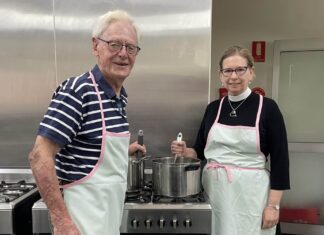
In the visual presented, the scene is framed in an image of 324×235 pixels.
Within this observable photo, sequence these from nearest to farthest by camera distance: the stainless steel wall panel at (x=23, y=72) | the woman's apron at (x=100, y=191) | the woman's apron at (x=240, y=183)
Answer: the woman's apron at (x=100, y=191)
the woman's apron at (x=240, y=183)
the stainless steel wall panel at (x=23, y=72)

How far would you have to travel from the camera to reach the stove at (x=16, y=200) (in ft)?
3.13

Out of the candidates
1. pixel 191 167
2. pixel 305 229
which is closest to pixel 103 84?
pixel 191 167

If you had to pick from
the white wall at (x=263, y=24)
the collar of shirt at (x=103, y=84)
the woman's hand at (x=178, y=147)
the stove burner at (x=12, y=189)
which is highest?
the white wall at (x=263, y=24)

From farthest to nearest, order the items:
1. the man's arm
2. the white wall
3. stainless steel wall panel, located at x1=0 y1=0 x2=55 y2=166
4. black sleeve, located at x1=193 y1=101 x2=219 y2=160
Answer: the white wall < stainless steel wall panel, located at x1=0 y1=0 x2=55 y2=166 < black sleeve, located at x1=193 y1=101 x2=219 y2=160 < the man's arm

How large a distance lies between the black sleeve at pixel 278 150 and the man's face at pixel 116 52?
0.56m

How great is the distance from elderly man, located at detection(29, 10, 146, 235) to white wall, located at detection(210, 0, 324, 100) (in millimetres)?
1366

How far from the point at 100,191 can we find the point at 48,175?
167mm

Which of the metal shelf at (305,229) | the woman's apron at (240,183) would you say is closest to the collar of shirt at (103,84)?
the woman's apron at (240,183)

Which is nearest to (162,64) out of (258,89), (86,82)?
(86,82)

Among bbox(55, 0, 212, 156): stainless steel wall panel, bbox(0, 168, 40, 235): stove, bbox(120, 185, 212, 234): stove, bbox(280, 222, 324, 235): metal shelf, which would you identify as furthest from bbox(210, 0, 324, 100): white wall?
bbox(0, 168, 40, 235): stove

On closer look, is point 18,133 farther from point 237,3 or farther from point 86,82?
point 237,3

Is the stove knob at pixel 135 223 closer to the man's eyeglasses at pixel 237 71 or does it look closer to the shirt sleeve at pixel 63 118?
the shirt sleeve at pixel 63 118

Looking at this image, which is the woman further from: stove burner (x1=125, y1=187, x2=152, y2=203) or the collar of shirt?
the collar of shirt

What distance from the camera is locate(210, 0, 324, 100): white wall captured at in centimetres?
195
